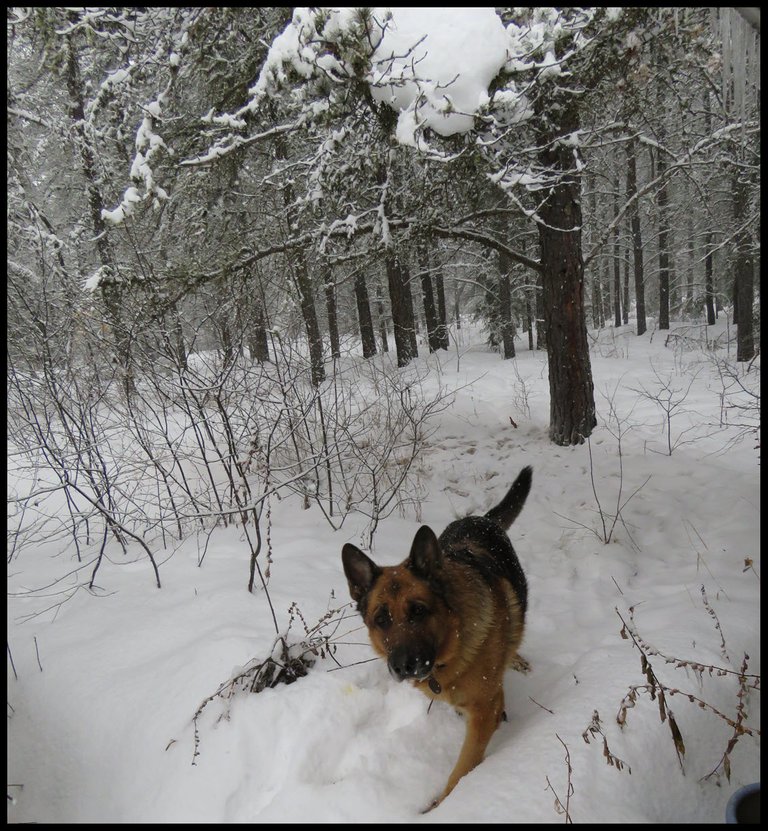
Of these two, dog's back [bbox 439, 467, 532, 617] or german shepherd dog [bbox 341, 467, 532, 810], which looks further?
dog's back [bbox 439, 467, 532, 617]

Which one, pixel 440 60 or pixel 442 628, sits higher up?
pixel 440 60

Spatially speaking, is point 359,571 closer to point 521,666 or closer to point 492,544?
point 492,544

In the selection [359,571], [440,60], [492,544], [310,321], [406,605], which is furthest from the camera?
[310,321]

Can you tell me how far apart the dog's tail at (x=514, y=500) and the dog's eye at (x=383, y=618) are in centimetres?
189

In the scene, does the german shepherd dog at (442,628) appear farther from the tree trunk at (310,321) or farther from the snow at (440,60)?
the snow at (440,60)

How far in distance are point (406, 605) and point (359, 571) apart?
1.27 feet

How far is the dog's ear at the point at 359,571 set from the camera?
259 centimetres

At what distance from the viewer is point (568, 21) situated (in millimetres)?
3834

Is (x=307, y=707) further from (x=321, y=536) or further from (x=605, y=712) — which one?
(x=321, y=536)

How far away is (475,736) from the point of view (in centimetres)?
244

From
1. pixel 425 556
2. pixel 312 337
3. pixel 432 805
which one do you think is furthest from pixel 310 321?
pixel 432 805

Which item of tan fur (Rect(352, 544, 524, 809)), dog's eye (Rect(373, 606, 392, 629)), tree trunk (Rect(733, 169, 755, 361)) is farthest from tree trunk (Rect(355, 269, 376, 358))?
dog's eye (Rect(373, 606, 392, 629))

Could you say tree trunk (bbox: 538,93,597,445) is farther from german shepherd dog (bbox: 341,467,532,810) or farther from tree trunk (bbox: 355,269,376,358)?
tree trunk (bbox: 355,269,376,358)

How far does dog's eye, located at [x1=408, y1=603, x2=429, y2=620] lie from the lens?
2.38m
